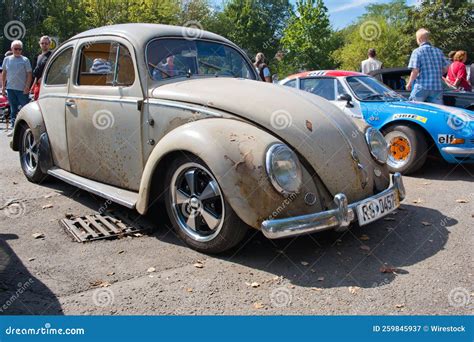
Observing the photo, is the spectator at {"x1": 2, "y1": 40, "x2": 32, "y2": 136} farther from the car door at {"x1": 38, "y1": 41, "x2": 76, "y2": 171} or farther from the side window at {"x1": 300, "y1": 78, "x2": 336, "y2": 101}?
the side window at {"x1": 300, "y1": 78, "x2": 336, "y2": 101}

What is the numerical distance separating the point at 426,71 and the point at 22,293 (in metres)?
7.00

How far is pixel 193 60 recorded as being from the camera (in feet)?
15.7

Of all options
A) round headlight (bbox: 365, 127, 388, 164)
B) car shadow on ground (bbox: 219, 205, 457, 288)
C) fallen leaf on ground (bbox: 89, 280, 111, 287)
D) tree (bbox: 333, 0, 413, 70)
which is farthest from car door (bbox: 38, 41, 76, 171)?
tree (bbox: 333, 0, 413, 70)

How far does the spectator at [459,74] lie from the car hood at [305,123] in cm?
701

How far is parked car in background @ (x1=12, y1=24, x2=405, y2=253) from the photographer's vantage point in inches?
135

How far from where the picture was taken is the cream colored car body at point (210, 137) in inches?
136

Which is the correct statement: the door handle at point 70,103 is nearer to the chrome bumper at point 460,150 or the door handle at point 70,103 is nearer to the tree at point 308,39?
the chrome bumper at point 460,150

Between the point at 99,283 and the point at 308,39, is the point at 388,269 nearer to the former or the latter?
the point at 99,283

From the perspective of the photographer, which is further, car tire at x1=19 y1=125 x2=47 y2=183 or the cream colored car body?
car tire at x1=19 y1=125 x2=47 y2=183

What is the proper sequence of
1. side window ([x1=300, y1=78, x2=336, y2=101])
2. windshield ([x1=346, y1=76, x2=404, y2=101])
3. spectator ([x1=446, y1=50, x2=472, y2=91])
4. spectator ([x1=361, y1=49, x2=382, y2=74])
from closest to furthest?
1. windshield ([x1=346, y1=76, x2=404, y2=101])
2. side window ([x1=300, y1=78, x2=336, y2=101])
3. spectator ([x1=446, y1=50, x2=472, y2=91])
4. spectator ([x1=361, y1=49, x2=382, y2=74])

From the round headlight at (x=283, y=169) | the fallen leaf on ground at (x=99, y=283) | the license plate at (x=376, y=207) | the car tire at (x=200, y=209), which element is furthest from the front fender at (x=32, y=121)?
the license plate at (x=376, y=207)

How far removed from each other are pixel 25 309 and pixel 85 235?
134cm

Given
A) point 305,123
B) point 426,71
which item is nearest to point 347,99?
point 426,71

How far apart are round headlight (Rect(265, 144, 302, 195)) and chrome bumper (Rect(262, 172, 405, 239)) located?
0.80ft
